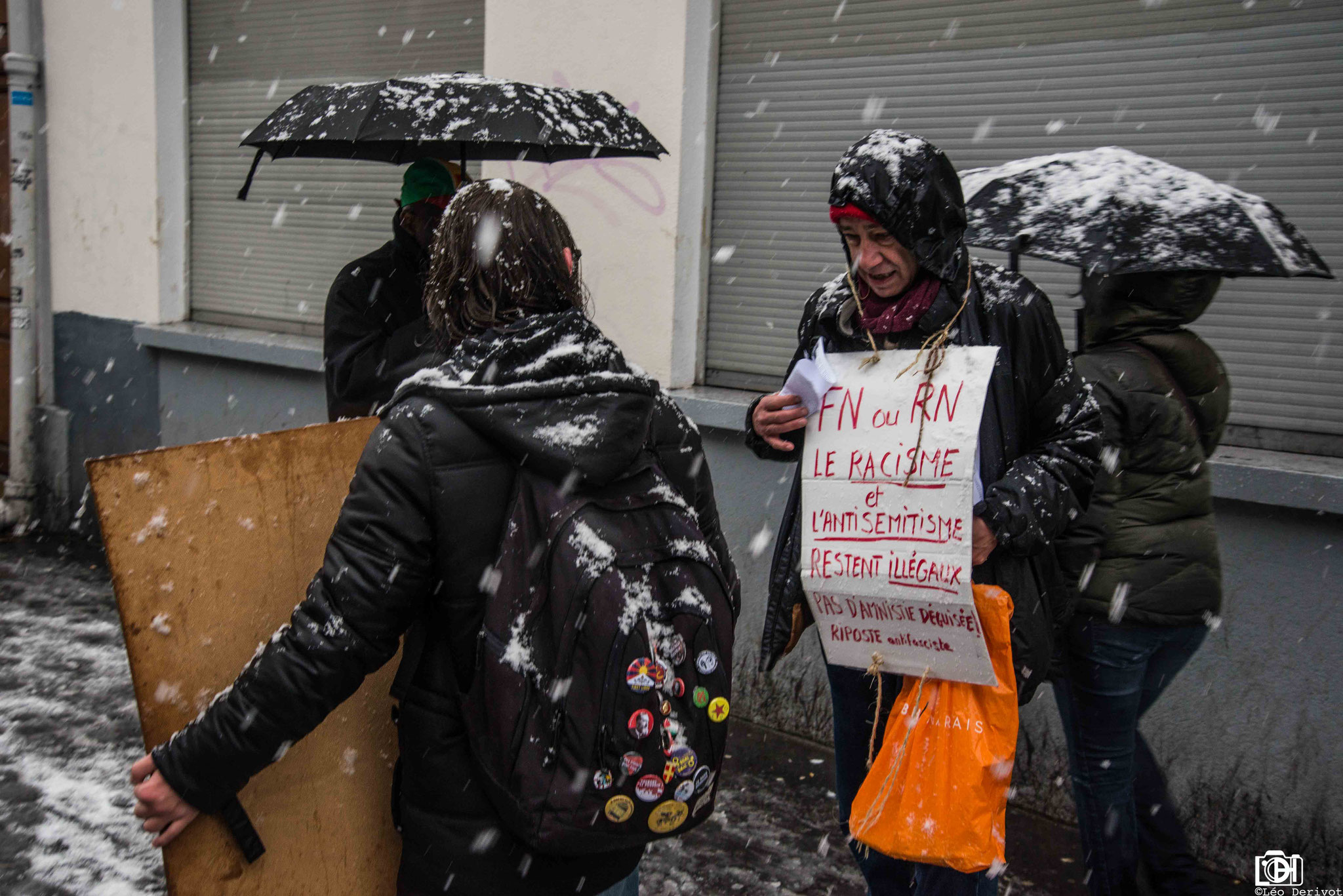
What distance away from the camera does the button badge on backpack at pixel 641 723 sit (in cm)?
163

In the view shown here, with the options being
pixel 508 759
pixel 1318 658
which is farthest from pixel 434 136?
pixel 1318 658

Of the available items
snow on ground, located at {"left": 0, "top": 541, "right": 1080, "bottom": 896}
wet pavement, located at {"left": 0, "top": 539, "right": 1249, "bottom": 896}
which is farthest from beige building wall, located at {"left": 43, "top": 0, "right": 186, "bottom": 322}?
wet pavement, located at {"left": 0, "top": 539, "right": 1249, "bottom": 896}

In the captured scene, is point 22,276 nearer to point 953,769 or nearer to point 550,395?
point 550,395

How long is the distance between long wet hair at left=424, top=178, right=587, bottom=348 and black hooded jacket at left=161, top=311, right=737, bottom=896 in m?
0.06

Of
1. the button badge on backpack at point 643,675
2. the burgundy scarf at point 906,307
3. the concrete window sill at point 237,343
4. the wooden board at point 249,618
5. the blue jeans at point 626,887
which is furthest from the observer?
the concrete window sill at point 237,343

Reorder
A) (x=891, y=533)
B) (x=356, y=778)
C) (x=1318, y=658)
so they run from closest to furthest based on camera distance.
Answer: (x=356, y=778) → (x=891, y=533) → (x=1318, y=658)

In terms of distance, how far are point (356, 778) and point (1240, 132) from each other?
3256 mm

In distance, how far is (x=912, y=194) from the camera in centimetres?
219

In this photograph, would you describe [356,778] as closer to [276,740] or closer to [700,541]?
[276,740]

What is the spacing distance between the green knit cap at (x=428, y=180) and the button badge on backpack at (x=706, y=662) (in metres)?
2.21

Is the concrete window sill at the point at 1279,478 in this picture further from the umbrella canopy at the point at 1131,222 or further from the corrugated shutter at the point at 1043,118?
the umbrella canopy at the point at 1131,222

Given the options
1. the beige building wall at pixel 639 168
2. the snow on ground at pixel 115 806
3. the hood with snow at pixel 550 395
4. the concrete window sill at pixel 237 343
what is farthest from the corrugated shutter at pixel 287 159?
the hood with snow at pixel 550 395

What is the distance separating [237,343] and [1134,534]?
5274mm

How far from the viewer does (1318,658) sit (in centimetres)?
342
